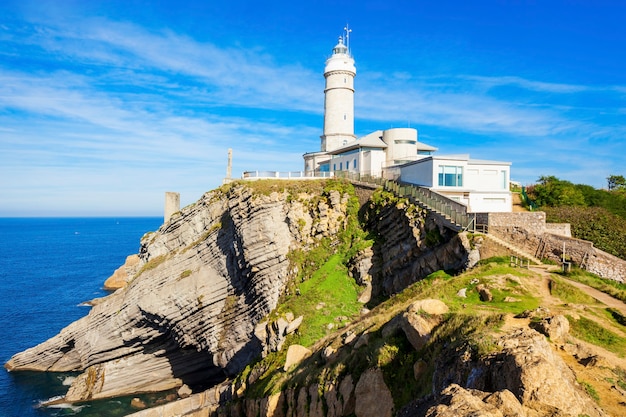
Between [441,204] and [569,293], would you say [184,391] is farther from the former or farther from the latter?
[569,293]

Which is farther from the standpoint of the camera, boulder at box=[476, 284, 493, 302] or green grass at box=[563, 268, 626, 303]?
green grass at box=[563, 268, 626, 303]

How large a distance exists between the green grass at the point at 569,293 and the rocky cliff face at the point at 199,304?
21.7 meters

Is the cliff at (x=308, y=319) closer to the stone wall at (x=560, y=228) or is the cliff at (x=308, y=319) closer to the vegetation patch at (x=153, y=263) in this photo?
the vegetation patch at (x=153, y=263)

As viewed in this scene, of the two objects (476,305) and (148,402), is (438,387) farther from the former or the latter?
(148,402)

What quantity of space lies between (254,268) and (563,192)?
2783 cm

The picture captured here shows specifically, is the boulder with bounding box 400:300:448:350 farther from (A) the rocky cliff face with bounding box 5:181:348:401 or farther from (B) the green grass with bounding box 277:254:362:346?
(A) the rocky cliff face with bounding box 5:181:348:401

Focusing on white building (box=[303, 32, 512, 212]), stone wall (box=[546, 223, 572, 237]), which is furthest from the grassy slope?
white building (box=[303, 32, 512, 212])

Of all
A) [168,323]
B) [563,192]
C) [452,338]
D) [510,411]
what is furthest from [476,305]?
[168,323]

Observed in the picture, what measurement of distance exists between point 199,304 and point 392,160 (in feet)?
79.7

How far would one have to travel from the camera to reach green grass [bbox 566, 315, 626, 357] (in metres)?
12.8

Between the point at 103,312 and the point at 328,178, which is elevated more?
the point at 328,178

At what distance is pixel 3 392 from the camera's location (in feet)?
124

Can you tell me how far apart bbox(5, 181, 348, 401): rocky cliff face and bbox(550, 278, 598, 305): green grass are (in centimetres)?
2174

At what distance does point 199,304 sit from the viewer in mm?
38062
